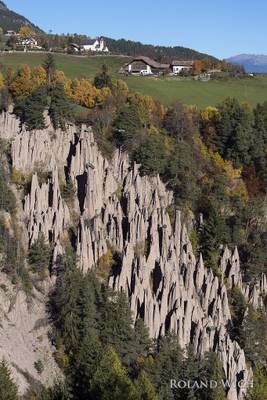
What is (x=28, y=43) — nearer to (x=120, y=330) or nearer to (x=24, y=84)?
(x=24, y=84)

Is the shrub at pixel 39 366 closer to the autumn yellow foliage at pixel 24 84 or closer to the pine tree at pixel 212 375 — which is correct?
the pine tree at pixel 212 375

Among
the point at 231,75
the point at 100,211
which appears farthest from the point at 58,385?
the point at 231,75

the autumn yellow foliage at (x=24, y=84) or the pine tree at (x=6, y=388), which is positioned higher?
the autumn yellow foliage at (x=24, y=84)

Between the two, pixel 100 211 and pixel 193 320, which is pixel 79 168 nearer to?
pixel 100 211

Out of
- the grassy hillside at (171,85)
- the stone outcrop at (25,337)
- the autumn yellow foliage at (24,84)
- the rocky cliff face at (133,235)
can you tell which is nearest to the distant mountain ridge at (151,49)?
the grassy hillside at (171,85)

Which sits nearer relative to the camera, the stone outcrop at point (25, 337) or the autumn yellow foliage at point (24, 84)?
the stone outcrop at point (25, 337)

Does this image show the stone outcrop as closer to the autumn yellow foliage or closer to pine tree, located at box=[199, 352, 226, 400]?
pine tree, located at box=[199, 352, 226, 400]

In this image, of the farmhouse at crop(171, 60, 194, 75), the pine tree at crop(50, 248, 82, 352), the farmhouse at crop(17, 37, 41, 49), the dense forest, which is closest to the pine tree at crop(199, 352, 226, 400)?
the dense forest

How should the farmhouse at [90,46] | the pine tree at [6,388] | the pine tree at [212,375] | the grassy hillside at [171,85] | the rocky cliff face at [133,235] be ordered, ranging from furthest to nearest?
1. the farmhouse at [90,46]
2. the grassy hillside at [171,85]
3. the rocky cliff face at [133,235]
4. the pine tree at [212,375]
5. the pine tree at [6,388]

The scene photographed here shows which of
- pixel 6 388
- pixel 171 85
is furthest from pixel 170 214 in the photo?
pixel 171 85
